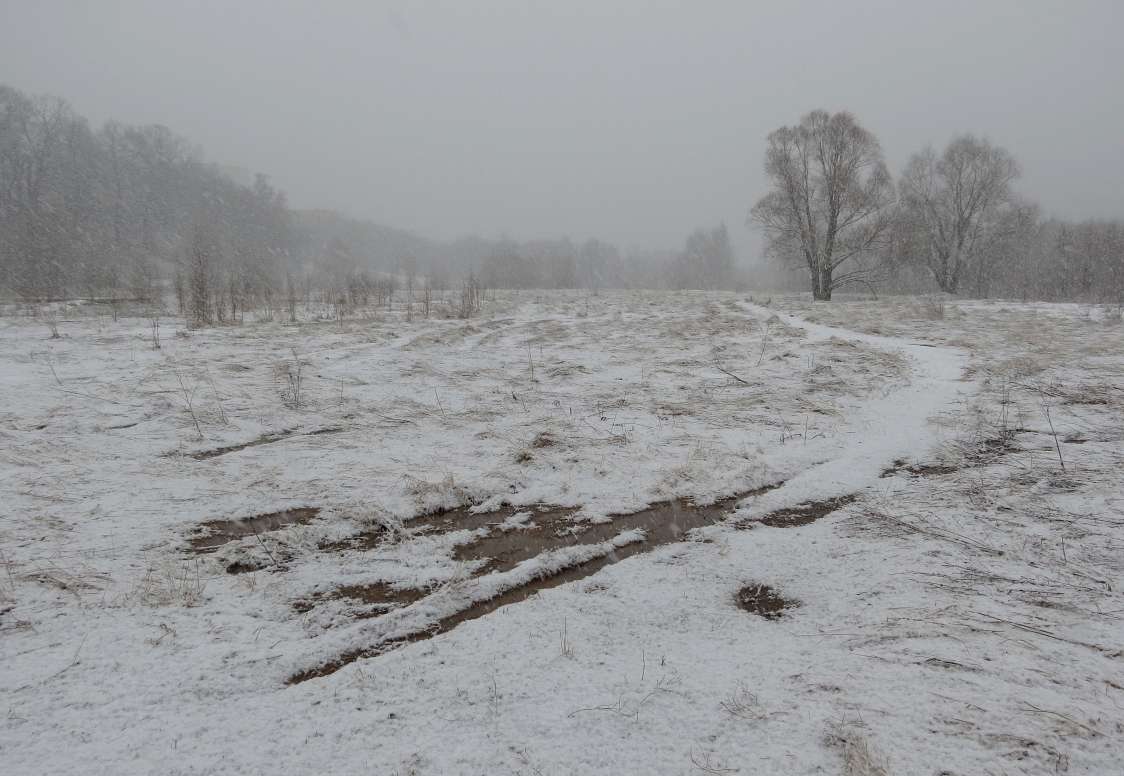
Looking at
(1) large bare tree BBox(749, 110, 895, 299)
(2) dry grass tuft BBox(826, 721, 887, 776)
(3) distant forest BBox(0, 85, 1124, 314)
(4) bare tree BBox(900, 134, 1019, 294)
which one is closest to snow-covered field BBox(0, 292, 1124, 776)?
(2) dry grass tuft BBox(826, 721, 887, 776)

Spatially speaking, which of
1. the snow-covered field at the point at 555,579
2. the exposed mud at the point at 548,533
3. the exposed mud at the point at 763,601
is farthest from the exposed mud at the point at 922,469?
the exposed mud at the point at 763,601

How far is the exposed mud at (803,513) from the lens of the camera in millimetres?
3275

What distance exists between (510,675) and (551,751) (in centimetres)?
39

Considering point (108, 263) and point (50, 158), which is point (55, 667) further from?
point (50, 158)

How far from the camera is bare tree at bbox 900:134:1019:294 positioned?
25.9m

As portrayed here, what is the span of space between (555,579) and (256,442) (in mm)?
3475

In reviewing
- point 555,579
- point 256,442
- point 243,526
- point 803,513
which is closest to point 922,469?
point 803,513

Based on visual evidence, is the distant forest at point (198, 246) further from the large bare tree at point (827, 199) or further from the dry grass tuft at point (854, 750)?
the dry grass tuft at point (854, 750)

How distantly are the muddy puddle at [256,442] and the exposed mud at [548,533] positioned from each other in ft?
7.00

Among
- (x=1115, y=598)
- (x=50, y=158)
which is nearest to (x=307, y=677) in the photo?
(x=1115, y=598)

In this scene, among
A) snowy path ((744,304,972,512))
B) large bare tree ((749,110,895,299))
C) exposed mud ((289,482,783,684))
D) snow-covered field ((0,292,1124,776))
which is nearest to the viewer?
snow-covered field ((0,292,1124,776))

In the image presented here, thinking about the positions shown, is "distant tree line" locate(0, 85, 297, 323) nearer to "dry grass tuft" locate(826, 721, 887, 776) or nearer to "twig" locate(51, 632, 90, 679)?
"twig" locate(51, 632, 90, 679)

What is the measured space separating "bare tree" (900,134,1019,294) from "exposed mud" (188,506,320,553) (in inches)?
1200

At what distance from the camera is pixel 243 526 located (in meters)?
3.19
